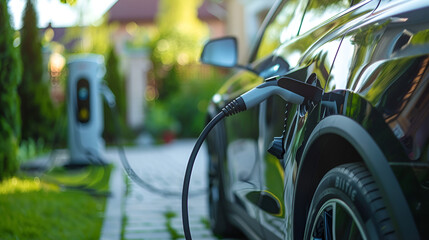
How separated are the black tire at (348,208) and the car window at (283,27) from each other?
46.4 inches

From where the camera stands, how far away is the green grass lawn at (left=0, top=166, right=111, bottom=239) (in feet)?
13.5

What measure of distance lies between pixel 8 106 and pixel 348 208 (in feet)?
14.5

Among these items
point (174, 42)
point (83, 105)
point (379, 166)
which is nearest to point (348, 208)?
point (379, 166)

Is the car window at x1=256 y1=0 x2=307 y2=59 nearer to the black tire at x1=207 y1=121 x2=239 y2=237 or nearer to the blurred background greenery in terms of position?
the black tire at x1=207 y1=121 x2=239 y2=237

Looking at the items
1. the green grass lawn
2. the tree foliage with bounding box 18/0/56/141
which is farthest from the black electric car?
the tree foliage with bounding box 18/0/56/141

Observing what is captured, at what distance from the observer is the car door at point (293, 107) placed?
7.01ft

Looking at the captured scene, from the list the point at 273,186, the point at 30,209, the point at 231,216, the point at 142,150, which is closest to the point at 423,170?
the point at 273,186

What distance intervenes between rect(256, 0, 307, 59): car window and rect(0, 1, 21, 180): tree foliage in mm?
2462

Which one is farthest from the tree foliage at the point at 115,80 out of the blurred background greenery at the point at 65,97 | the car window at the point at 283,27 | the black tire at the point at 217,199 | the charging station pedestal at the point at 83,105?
the car window at the point at 283,27

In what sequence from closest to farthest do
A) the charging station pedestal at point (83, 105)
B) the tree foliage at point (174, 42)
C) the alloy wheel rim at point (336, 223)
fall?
the alloy wheel rim at point (336, 223)
the charging station pedestal at point (83, 105)
the tree foliage at point (174, 42)

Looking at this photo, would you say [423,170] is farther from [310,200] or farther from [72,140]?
[72,140]

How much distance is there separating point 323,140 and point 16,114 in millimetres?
4309

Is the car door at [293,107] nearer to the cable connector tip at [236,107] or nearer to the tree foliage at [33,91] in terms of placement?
the cable connector tip at [236,107]

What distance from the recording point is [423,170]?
1.50 metres
